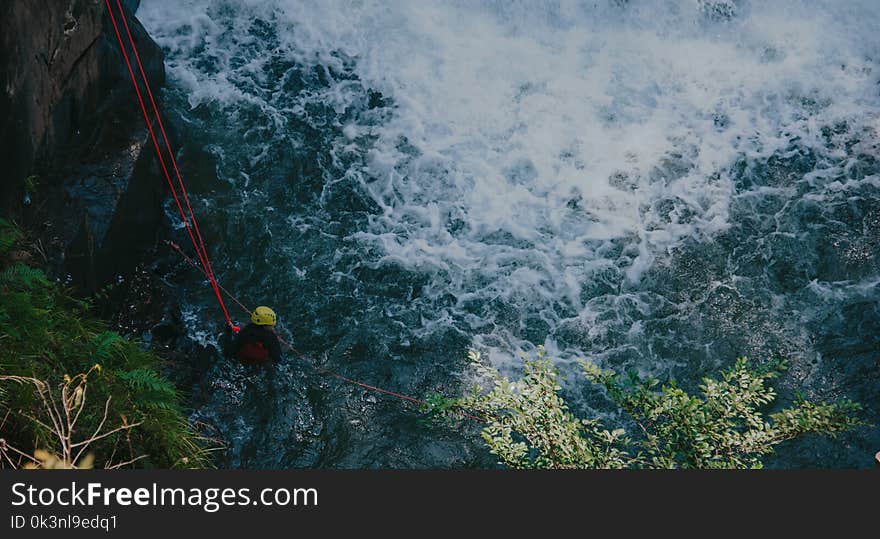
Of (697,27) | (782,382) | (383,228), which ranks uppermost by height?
(697,27)

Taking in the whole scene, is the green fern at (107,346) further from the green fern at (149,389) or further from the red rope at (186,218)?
the red rope at (186,218)

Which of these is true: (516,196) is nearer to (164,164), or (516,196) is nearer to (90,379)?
(164,164)

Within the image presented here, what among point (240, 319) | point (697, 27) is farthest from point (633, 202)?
point (240, 319)

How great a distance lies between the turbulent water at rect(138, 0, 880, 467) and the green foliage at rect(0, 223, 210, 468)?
5.06 ft

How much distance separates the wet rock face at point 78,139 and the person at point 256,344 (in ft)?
6.31

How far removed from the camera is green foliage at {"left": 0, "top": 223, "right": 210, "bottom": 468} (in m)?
5.74

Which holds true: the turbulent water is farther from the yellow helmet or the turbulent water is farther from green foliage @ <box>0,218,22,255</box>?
green foliage @ <box>0,218,22,255</box>

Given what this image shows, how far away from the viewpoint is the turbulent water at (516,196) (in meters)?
9.72

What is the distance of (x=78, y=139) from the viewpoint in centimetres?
920

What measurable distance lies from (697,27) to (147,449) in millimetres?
12286

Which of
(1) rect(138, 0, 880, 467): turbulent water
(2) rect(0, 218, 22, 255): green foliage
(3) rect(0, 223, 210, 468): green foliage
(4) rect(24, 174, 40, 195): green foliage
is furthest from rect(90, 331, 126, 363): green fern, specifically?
(4) rect(24, 174, 40, 195): green foliage

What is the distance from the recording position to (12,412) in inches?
221

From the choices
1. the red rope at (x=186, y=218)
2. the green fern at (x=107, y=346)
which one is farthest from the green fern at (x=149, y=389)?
the red rope at (x=186, y=218)

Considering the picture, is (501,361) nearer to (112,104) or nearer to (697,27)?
(112,104)
